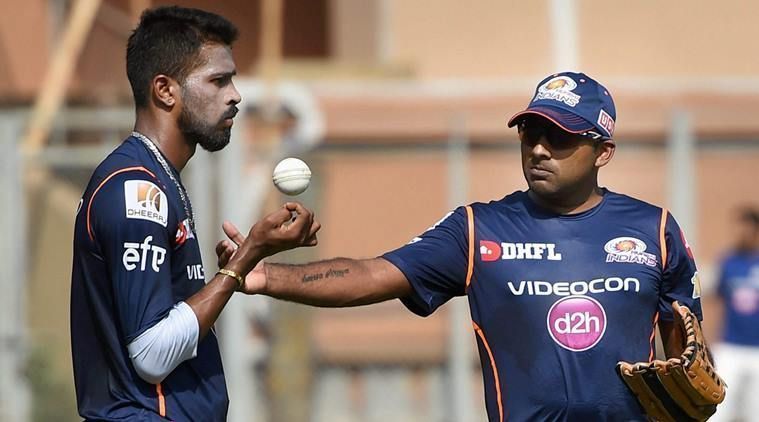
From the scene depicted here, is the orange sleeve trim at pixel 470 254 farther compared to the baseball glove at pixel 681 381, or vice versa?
the orange sleeve trim at pixel 470 254

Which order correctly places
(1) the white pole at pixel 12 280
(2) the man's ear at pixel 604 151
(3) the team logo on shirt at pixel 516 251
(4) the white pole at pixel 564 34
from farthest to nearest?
1. (4) the white pole at pixel 564 34
2. (1) the white pole at pixel 12 280
3. (2) the man's ear at pixel 604 151
4. (3) the team logo on shirt at pixel 516 251

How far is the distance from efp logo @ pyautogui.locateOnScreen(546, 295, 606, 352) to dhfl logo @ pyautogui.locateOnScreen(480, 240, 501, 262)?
28cm

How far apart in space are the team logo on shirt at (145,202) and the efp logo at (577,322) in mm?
1419

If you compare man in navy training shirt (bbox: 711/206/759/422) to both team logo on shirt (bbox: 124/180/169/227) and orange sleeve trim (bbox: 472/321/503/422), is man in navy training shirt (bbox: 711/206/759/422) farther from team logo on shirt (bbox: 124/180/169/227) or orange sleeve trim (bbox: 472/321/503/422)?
team logo on shirt (bbox: 124/180/169/227)

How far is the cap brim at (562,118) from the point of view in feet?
17.5

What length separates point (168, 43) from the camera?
5.05 meters

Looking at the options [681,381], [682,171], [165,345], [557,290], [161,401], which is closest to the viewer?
[165,345]

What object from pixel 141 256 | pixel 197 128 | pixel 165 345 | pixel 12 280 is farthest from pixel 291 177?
pixel 12 280

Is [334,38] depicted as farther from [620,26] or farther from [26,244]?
[26,244]

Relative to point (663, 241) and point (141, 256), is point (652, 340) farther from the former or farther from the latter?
point (141, 256)

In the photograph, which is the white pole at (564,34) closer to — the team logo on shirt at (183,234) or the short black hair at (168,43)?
the short black hair at (168,43)

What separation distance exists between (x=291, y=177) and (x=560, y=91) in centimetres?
104

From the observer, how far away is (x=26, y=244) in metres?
11.7

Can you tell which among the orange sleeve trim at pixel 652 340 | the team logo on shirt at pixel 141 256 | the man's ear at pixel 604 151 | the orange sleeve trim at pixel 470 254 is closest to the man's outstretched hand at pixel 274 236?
the team logo on shirt at pixel 141 256
